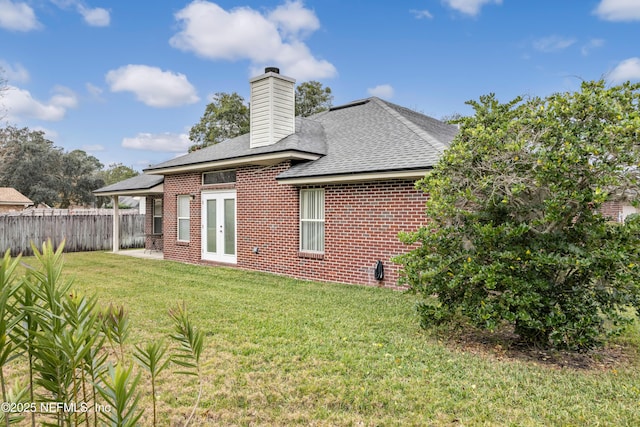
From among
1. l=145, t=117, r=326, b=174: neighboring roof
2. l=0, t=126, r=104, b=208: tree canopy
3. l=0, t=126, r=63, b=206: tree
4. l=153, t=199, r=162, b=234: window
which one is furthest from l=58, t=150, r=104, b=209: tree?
l=145, t=117, r=326, b=174: neighboring roof

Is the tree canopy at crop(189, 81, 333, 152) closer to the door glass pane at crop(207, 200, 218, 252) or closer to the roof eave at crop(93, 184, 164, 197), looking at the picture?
the roof eave at crop(93, 184, 164, 197)

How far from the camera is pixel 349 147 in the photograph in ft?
36.0

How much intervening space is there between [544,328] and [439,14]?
1300cm

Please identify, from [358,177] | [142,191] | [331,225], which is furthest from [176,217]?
[358,177]

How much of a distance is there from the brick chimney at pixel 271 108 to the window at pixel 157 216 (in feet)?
25.0

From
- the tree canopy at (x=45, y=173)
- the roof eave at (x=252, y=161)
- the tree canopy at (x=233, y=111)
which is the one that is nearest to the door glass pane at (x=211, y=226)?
the roof eave at (x=252, y=161)

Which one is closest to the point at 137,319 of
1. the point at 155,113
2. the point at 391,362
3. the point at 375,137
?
the point at 391,362

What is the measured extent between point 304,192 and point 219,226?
3711mm

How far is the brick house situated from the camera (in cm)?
920

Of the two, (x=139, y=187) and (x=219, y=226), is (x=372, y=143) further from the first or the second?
(x=139, y=187)

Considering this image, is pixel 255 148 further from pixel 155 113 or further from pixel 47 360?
pixel 155 113

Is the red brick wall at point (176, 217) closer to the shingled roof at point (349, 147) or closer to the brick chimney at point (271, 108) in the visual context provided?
the shingled roof at point (349, 147)

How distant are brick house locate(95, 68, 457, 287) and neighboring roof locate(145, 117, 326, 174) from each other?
4 cm

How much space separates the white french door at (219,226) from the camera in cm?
1272
